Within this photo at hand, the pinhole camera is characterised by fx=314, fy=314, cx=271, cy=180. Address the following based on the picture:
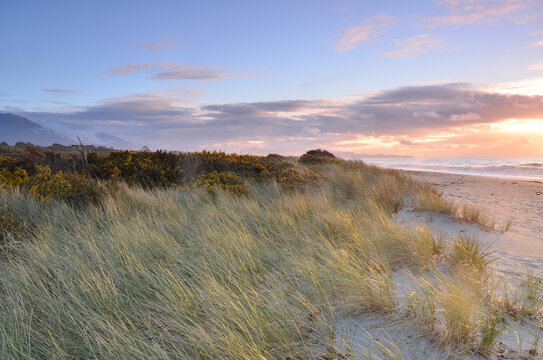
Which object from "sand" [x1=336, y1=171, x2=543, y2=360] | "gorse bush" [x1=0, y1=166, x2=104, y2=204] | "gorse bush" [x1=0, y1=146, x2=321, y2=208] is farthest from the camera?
"gorse bush" [x1=0, y1=146, x2=321, y2=208]

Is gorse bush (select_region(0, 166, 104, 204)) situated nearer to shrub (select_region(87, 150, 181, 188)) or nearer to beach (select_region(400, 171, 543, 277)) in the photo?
shrub (select_region(87, 150, 181, 188))

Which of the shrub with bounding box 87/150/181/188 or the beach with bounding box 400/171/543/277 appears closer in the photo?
the beach with bounding box 400/171/543/277

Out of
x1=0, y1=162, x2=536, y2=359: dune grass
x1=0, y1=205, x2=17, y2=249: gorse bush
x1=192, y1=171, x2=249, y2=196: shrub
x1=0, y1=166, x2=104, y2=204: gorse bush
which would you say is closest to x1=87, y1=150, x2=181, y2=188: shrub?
x1=192, y1=171, x2=249, y2=196: shrub

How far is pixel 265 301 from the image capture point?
114 inches

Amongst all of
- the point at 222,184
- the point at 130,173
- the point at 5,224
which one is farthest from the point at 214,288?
the point at 130,173

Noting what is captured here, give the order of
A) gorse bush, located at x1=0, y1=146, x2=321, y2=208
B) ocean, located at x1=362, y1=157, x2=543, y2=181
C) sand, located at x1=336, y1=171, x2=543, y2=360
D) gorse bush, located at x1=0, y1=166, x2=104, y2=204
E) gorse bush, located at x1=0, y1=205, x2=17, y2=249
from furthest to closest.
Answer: ocean, located at x1=362, y1=157, x2=543, y2=181 < gorse bush, located at x1=0, y1=146, x2=321, y2=208 < gorse bush, located at x1=0, y1=166, x2=104, y2=204 < gorse bush, located at x1=0, y1=205, x2=17, y2=249 < sand, located at x1=336, y1=171, x2=543, y2=360

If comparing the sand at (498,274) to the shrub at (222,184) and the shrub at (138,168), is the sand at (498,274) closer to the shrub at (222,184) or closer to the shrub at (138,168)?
the shrub at (222,184)

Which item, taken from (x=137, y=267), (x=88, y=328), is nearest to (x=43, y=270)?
(x=137, y=267)

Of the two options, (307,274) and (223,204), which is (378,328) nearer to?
(307,274)

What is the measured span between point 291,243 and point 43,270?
122 inches

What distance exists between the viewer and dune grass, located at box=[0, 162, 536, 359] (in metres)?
2.34

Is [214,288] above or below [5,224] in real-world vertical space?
below

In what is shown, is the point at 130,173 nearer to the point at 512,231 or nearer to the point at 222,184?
the point at 222,184

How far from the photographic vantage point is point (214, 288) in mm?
2953
